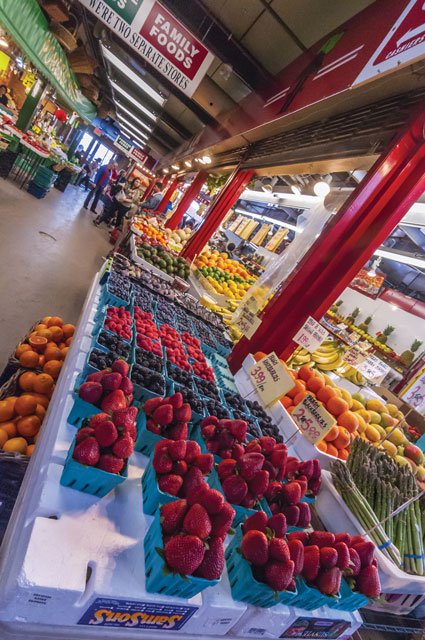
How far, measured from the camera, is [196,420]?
1.82 m

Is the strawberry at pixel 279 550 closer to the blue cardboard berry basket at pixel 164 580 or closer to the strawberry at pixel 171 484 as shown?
the blue cardboard berry basket at pixel 164 580

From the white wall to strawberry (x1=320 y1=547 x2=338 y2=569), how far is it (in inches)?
473

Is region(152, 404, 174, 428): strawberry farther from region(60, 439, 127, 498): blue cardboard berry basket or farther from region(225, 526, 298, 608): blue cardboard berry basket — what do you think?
region(225, 526, 298, 608): blue cardboard berry basket

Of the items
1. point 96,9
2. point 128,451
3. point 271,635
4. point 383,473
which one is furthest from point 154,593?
point 96,9

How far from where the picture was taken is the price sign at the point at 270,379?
243cm

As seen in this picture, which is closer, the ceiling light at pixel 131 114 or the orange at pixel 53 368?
the orange at pixel 53 368

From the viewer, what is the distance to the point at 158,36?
3.79 meters

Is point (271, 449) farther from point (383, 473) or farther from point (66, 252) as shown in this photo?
point (66, 252)

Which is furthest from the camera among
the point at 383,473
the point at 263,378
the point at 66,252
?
the point at 66,252

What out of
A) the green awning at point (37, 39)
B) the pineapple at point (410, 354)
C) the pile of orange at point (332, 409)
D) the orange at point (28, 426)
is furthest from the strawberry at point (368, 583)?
the pineapple at point (410, 354)

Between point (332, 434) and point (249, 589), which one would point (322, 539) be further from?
point (332, 434)

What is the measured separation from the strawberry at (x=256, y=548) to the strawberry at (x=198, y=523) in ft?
0.62

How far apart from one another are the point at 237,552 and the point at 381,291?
13228 mm

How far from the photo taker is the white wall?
11484 millimetres
